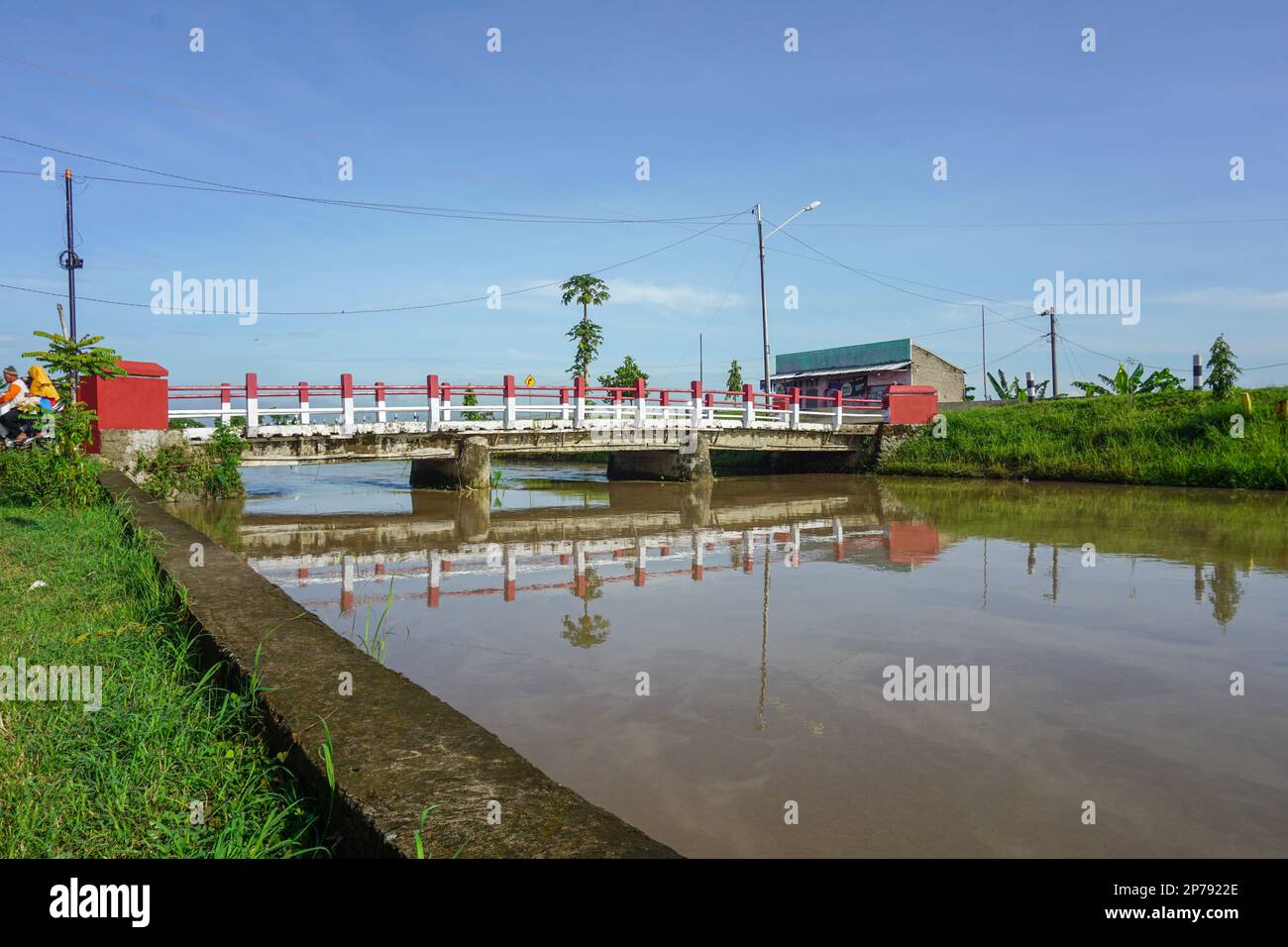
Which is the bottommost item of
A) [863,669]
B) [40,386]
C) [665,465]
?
[863,669]

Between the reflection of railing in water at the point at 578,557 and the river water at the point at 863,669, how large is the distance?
68mm

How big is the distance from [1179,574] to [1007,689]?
4.67 m

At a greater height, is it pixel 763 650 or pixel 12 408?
pixel 12 408

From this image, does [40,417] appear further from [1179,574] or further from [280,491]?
[1179,574]

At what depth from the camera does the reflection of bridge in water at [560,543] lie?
8297 millimetres

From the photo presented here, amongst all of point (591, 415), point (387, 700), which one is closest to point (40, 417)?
point (387, 700)

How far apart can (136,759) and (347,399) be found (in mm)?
14266

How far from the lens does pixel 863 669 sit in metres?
5.05

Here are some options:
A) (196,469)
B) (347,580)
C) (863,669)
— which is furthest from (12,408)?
(863,669)

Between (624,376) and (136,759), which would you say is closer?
(136,759)

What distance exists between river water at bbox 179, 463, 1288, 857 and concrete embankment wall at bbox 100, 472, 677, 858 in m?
0.92

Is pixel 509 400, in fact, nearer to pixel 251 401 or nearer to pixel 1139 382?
pixel 251 401

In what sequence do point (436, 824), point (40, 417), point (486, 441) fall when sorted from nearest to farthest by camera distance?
1. point (436, 824)
2. point (40, 417)
3. point (486, 441)

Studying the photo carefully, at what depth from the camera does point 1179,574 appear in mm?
8094
